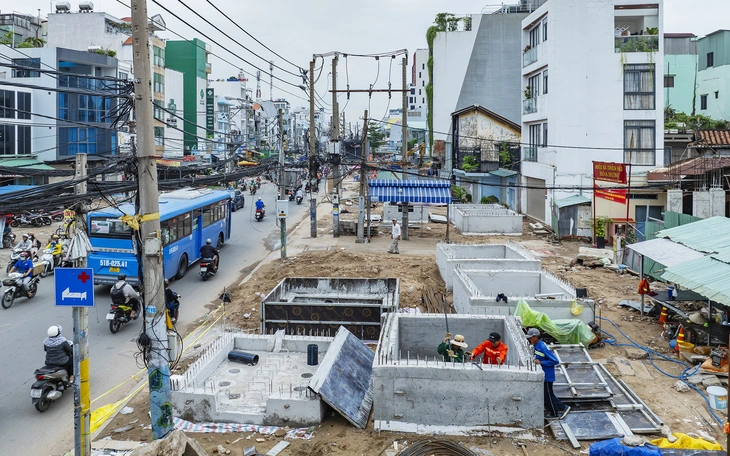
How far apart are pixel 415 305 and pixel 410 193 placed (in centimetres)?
1178

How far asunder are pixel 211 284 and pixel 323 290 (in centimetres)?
501

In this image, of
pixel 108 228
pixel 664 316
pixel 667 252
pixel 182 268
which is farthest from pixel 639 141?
pixel 108 228

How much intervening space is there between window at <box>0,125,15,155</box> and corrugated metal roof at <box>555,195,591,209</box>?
31895mm

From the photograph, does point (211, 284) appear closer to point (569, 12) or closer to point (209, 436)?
point (209, 436)

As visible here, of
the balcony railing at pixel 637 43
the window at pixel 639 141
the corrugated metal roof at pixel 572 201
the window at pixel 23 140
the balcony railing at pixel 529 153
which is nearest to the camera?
the corrugated metal roof at pixel 572 201

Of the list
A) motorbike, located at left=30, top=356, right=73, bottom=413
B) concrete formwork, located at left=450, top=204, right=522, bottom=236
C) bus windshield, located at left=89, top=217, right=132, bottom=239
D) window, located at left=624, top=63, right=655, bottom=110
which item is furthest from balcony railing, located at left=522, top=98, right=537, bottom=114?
motorbike, located at left=30, top=356, right=73, bottom=413

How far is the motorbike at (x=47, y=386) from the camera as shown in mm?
9719

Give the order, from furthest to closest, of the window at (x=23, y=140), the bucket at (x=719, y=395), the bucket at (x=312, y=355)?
the window at (x=23, y=140) < the bucket at (x=312, y=355) < the bucket at (x=719, y=395)

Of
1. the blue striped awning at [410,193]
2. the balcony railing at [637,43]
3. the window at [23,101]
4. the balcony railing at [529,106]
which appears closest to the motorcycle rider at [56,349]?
the blue striped awning at [410,193]

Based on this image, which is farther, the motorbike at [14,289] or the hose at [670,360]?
the motorbike at [14,289]

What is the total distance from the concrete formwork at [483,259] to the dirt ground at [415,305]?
2.86 ft

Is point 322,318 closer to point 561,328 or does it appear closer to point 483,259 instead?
point 561,328

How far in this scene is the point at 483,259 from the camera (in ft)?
57.2

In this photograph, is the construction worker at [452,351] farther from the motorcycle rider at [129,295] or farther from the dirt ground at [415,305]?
the motorcycle rider at [129,295]
